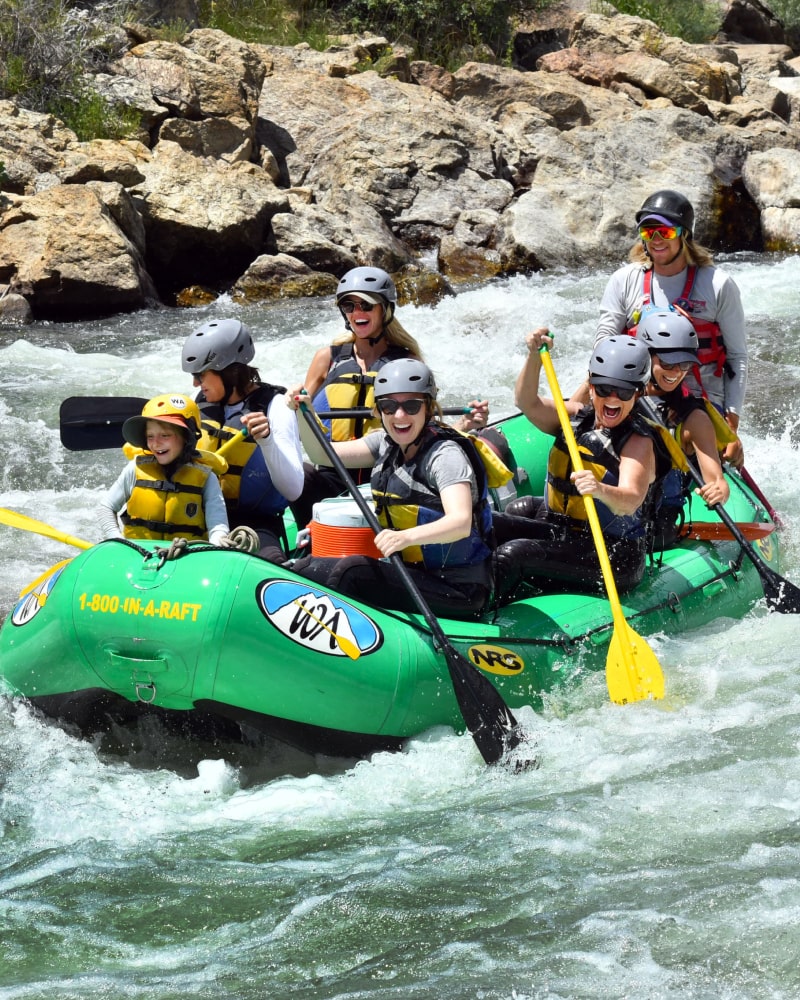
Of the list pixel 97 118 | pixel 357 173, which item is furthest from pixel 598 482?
pixel 97 118

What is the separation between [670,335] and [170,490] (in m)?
2.10

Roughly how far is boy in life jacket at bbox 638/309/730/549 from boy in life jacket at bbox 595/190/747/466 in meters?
0.16

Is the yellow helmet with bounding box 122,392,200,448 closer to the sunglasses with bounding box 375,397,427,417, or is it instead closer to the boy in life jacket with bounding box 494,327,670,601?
the sunglasses with bounding box 375,397,427,417

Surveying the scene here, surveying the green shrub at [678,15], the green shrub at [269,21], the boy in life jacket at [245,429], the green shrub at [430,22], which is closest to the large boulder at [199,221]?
the green shrub at [269,21]

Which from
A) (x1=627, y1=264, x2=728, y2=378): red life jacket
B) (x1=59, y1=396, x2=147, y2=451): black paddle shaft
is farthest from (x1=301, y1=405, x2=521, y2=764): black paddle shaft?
(x1=627, y1=264, x2=728, y2=378): red life jacket

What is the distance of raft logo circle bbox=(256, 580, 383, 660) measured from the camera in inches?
158

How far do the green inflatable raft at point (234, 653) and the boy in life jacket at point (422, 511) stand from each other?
158 mm

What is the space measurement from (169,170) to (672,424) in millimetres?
9357

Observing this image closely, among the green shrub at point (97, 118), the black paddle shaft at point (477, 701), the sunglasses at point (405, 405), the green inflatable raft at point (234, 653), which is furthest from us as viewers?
the green shrub at point (97, 118)

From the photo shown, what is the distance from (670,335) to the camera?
16.5 ft

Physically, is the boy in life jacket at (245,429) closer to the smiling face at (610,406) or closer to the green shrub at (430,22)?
the smiling face at (610,406)

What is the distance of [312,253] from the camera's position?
1270 cm

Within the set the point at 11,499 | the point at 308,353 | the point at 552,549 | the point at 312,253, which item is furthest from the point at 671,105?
the point at 552,549

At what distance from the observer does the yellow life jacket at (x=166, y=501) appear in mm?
4555
